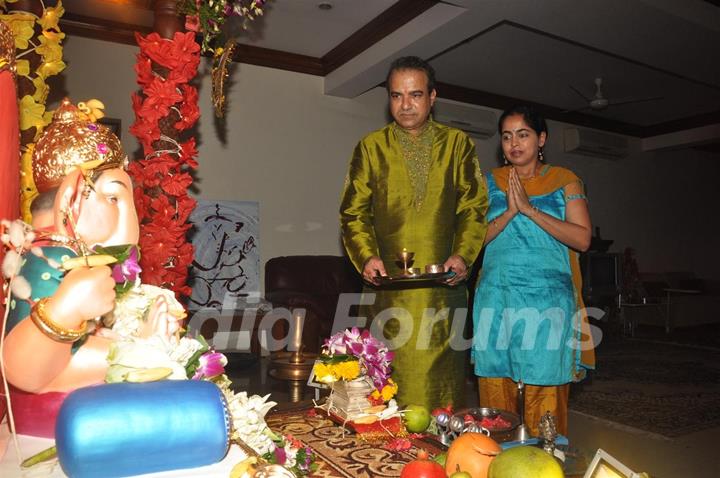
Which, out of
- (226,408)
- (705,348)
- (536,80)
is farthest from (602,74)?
(226,408)

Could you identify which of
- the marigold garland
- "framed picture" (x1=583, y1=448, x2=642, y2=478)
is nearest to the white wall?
the marigold garland

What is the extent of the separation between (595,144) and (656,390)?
195 inches

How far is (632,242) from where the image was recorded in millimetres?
9711

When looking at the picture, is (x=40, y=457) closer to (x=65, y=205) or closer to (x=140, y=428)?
(x=140, y=428)

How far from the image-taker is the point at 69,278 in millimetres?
741

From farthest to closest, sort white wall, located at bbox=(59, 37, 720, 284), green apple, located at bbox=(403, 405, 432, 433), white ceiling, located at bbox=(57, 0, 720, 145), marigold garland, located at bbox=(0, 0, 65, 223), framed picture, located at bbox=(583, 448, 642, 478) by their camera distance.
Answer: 1. white wall, located at bbox=(59, 37, 720, 284)
2. white ceiling, located at bbox=(57, 0, 720, 145)
3. green apple, located at bbox=(403, 405, 432, 433)
4. marigold garland, located at bbox=(0, 0, 65, 223)
5. framed picture, located at bbox=(583, 448, 642, 478)

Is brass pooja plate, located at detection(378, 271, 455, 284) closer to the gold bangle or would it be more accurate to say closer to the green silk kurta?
the green silk kurta

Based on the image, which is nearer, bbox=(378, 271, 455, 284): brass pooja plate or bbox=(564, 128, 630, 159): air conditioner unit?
bbox=(378, 271, 455, 284): brass pooja plate

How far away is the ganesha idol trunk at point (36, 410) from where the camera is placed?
33.5 inches

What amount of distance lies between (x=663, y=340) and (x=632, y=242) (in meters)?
2.75

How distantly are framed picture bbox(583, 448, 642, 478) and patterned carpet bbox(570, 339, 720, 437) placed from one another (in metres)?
3.00

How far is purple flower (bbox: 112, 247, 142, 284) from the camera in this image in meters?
0.85

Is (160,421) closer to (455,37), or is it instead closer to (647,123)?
(455,37)

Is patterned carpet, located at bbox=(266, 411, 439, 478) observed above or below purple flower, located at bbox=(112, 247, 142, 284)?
below
